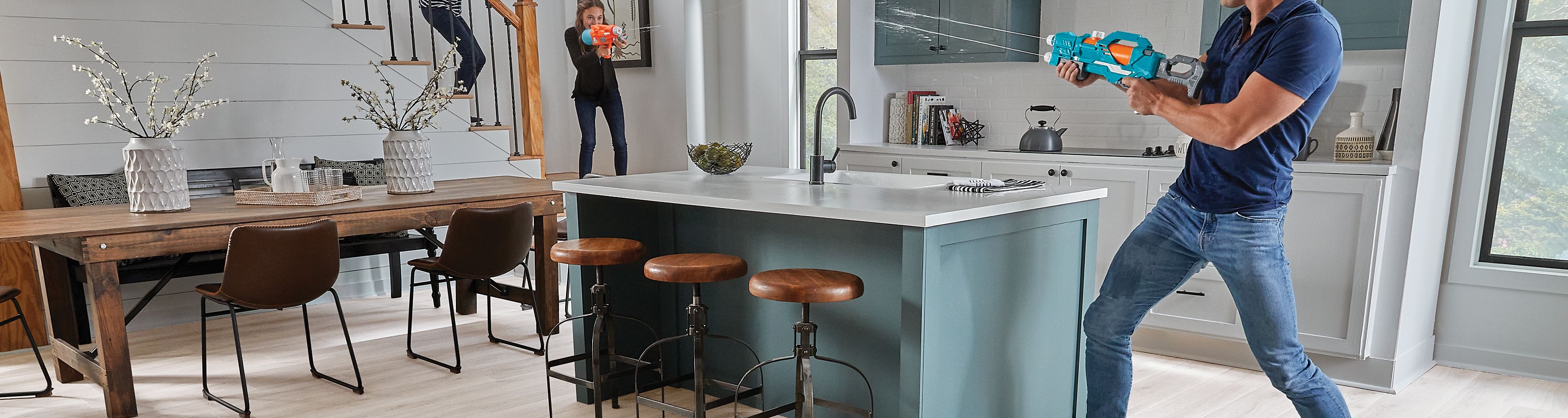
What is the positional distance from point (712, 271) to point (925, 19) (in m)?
2.75

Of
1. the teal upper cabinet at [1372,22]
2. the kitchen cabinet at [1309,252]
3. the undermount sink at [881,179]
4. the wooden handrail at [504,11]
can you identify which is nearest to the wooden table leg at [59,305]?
the wooden handrail at [504,11]

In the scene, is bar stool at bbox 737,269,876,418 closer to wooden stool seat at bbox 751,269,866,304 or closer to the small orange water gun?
wooden stool seat at bbox 751,269,866,304

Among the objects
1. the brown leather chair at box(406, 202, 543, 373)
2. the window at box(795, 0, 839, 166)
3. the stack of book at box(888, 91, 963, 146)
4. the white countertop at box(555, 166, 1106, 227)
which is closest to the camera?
the white countertop at box(555, 166, 1106, 227)

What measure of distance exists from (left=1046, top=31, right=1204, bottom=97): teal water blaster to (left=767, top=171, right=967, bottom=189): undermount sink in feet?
2.61

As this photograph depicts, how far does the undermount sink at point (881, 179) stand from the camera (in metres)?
3.03

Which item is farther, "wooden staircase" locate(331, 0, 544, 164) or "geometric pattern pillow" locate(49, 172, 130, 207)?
"wooden staircase" locate(331, 0, 544, 164)

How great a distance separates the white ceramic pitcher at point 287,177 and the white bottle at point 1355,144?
398 centimetres

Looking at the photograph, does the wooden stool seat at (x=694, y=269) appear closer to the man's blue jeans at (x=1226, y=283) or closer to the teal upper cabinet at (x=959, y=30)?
the man's blue jeans at (x=1226, y=283)

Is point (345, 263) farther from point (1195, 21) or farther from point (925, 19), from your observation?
point (1195, 21)

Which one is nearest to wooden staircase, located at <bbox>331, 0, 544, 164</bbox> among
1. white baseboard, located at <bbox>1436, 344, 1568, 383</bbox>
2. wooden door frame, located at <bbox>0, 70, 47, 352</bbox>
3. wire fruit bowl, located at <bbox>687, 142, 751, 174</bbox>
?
wooden door frame, located at <bbox>0, 70, 47, 352</bbox>

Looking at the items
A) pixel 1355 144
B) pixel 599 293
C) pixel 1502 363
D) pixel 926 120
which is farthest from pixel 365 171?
pixel 1502 363

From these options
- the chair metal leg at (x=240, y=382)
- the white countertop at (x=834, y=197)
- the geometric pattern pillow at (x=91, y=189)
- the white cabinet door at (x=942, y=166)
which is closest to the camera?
the white countertop at (x=834, y=197)

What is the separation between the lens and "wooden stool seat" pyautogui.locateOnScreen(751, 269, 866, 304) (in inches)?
92.3

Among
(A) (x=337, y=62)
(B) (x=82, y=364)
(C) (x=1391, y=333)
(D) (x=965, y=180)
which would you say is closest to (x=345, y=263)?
(A) (x=337, y=62)
